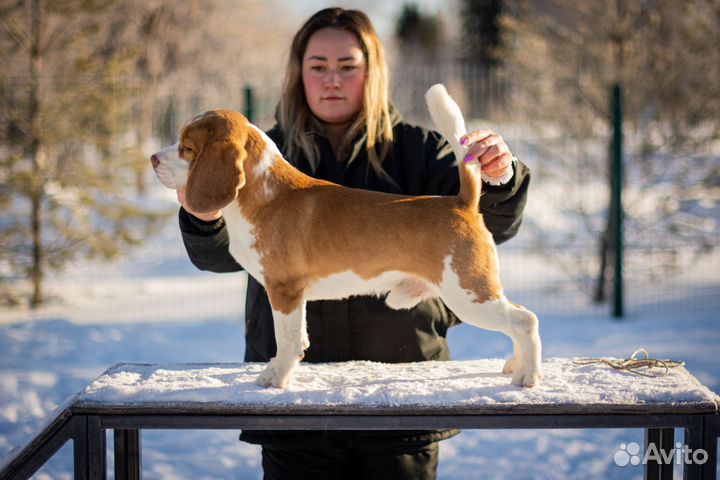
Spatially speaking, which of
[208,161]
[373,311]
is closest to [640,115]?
[373,311]

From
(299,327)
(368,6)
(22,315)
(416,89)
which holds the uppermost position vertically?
(368,6)

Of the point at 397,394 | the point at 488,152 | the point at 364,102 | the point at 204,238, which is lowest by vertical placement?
the point at 397,394

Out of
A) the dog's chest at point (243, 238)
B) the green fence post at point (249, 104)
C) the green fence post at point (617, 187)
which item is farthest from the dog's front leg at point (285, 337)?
the green fence post at point (617, 187)

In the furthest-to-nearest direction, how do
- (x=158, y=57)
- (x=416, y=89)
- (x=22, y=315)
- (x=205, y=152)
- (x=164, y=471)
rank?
(x=158, y=57) < (x=416, y=89) < (x=22, y=315) < (x=164, y=471) < (x=205, y=152)

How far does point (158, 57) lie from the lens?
16781 mm

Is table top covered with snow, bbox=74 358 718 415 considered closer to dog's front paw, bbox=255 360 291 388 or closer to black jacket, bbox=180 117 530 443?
dog's front paw, bbox=255 360 291 388

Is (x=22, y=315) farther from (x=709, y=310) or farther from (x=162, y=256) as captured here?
(x=709, y=310)

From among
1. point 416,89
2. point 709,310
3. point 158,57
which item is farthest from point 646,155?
point 158,57

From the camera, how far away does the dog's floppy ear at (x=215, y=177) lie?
230 cm

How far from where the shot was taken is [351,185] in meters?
3.12

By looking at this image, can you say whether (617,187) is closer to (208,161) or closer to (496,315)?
(496,315)

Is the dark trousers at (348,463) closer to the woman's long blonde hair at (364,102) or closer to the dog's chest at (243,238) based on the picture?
the dog's chest at (243,238)

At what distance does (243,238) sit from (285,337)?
391 millimetres

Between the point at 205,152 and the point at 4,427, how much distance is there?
412cm
